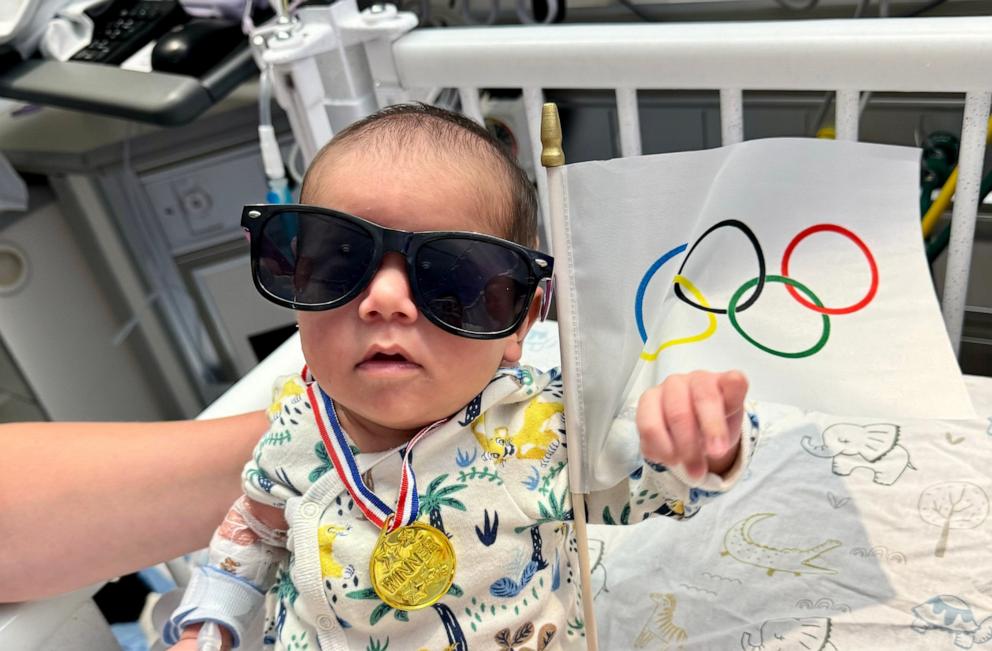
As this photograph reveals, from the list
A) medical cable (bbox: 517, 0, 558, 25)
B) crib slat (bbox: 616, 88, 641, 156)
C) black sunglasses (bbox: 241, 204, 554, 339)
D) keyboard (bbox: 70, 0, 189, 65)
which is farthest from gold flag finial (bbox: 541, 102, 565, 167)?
keyboard (bbox: 70, 0, 189, 65)

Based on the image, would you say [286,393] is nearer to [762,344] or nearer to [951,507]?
[762,344]

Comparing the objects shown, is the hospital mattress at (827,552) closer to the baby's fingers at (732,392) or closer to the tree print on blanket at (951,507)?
the tree print on blanket at (951,507)

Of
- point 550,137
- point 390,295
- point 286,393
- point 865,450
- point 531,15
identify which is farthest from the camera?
point 531,15

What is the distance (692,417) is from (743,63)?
472mm

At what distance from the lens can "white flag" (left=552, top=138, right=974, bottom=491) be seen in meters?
0.70

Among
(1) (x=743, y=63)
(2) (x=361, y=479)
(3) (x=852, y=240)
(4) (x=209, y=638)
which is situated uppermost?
(1) (x=743, y=63)

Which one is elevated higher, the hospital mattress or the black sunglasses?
the black sunglasses

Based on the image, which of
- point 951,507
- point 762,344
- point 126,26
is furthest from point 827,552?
point 126,26

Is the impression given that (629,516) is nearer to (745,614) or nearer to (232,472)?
(745,614)

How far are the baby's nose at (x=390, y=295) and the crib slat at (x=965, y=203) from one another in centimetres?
60

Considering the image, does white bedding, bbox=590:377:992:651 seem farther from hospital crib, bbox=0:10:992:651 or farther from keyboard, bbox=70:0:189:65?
keyboard, bbox=70:0:189:65

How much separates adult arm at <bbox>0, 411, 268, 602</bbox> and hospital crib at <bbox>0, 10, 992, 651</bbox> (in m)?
0.04

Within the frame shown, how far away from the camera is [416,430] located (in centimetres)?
77

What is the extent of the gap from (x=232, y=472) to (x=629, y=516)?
1.52ft
